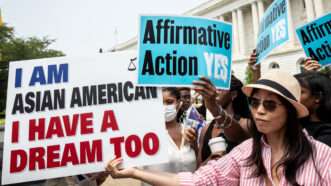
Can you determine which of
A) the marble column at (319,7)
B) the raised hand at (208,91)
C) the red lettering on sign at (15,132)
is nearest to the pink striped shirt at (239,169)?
the raised hand at (208,91)

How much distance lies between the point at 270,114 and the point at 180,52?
2.80ft

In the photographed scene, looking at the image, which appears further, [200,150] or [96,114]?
[200,150]

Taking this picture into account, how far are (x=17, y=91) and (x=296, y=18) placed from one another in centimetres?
3707

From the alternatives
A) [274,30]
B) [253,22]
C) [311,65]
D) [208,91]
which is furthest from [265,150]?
[253,22]

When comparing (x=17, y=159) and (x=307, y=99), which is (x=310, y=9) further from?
(x=17, y=159)

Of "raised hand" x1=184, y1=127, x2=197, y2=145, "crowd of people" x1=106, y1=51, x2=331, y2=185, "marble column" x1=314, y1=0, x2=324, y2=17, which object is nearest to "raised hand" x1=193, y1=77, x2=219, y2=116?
"crowd of people" x1=106, y1=51, x2=331, y2=185

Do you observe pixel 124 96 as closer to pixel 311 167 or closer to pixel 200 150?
pixel 200 150

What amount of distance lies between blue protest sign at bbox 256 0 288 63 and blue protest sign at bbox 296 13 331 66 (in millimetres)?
850

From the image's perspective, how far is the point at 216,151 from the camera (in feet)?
5.78

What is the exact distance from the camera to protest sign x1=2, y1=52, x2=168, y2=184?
188cm

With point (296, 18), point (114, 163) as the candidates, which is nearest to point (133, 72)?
point (114, 163)

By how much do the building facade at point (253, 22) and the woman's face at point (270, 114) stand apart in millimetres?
32028

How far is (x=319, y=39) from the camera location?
11.5 ft

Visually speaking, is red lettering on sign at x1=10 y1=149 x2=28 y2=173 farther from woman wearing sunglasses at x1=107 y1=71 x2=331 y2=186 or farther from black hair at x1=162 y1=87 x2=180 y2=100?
black hair at x1=162 y1=87 x2=180 y2=100
